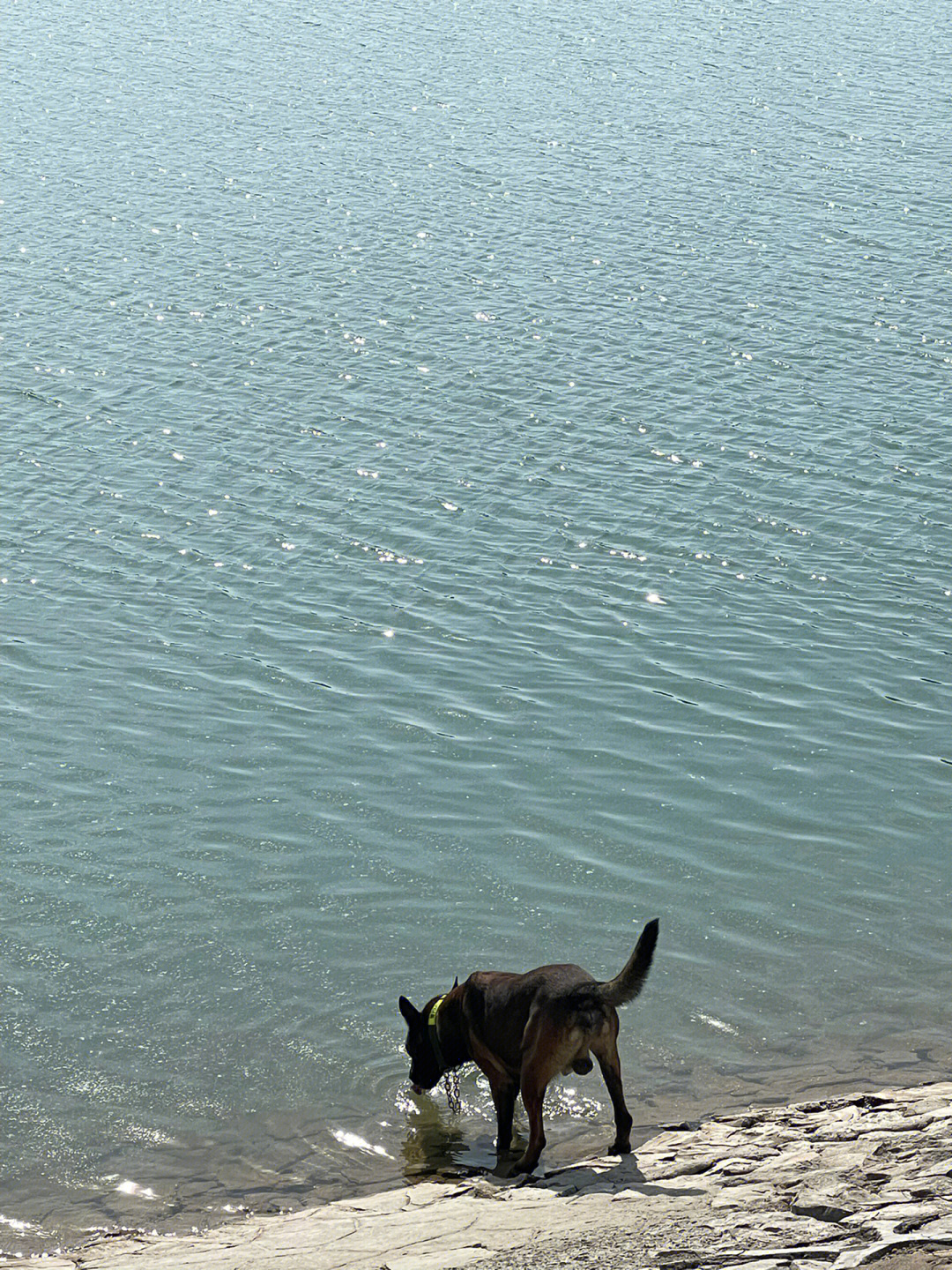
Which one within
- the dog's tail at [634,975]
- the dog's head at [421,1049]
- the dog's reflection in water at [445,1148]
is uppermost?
the dog's tail at [634,975]

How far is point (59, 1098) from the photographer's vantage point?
1068 centimetres

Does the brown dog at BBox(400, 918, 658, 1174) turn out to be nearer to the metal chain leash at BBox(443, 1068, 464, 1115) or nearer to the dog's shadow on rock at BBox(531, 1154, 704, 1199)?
the dog's shadow on rock at BBox(531, 1154, 704, 1199)

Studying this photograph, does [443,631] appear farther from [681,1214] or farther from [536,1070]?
[681,1214]

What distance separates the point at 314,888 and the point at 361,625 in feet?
16.6

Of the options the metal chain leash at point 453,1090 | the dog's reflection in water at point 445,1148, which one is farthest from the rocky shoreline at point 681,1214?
the metal chain leash at point 453,1090

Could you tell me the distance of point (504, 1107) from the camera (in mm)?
9703

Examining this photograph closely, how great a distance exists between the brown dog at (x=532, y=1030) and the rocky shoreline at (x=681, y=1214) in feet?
1.48

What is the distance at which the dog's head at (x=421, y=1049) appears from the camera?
10.0 metres

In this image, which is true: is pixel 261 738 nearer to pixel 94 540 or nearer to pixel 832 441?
pixel 94 540

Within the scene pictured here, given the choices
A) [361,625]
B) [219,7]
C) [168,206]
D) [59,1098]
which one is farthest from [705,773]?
[219,7]

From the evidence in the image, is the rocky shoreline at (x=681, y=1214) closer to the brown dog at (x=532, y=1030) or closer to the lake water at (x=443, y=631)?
the brown dog at (x=532, y=1030)

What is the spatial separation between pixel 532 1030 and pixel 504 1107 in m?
0.89

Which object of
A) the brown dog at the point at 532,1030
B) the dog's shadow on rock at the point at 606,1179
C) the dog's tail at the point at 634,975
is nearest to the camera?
the dog's shadow on rock at the point at 606,1179

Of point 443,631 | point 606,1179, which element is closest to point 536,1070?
point 606,1179
